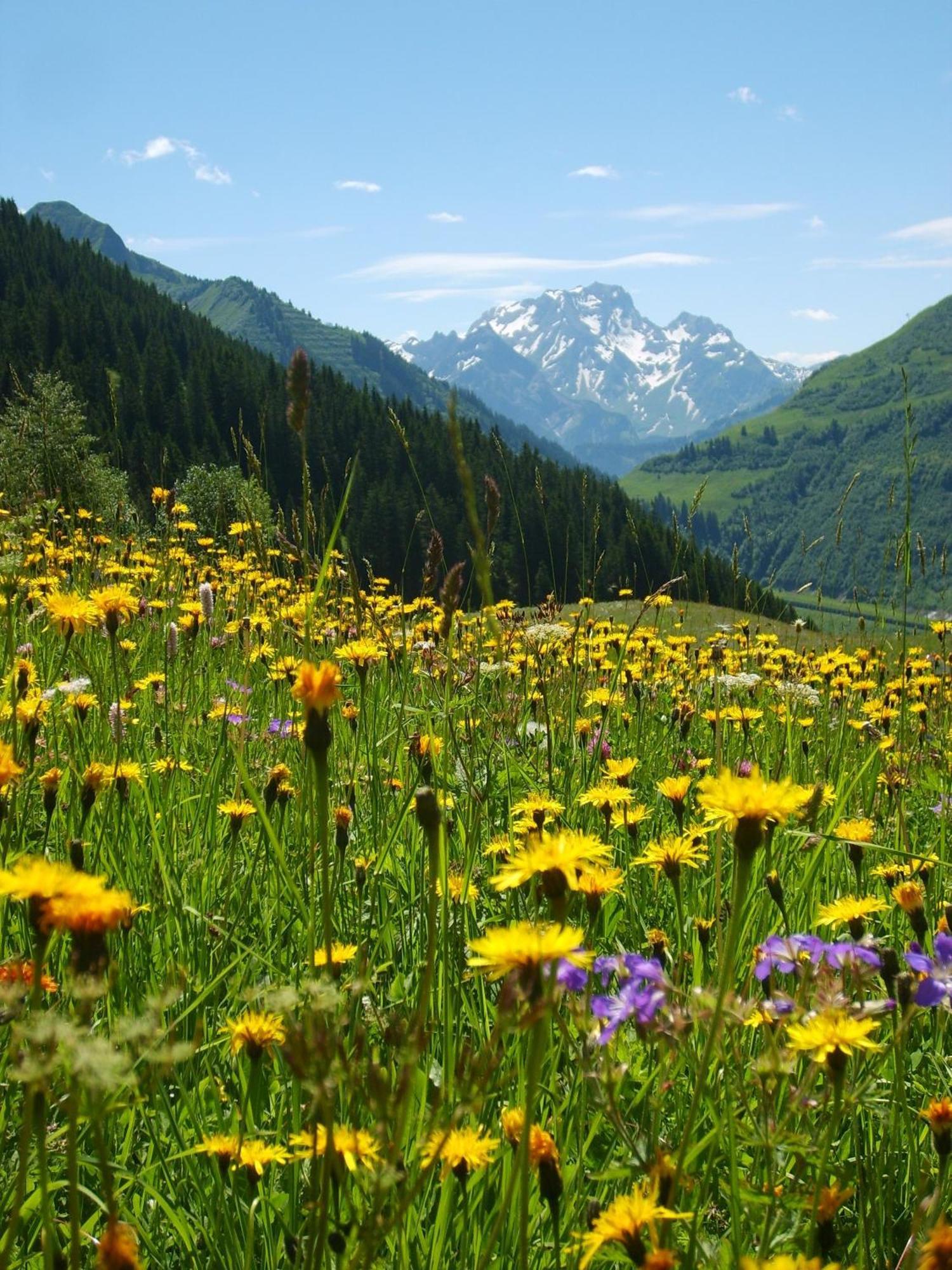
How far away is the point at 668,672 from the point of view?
545 cm

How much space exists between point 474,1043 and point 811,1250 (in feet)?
2.87

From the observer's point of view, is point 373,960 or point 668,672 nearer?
point 373,960

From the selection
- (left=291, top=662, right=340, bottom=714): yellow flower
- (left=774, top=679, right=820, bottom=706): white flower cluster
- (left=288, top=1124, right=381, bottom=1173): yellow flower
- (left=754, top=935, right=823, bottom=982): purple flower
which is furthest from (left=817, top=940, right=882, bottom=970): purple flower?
(left=774, top=679, right=820, bottom=706): white flower cluster

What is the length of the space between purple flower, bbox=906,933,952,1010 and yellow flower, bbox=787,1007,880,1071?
0.18 meters

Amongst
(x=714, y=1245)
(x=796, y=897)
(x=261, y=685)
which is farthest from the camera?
(x=261, y=685)

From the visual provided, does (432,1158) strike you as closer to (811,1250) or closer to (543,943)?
(543,943)

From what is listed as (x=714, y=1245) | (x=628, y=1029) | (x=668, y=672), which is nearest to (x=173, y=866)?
(x=628, y=1029)

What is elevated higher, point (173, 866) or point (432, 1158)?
point (432, 1158)

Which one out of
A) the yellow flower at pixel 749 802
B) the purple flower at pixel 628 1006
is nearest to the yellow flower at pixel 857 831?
the purple flower at pixel 628 1006

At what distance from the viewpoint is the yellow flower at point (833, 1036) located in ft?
3.48

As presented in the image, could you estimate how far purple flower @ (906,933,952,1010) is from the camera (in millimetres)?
1228

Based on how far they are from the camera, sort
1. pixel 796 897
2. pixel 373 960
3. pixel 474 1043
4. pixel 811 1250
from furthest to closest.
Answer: pixel 796 897, pixel 373 960, pixel 474 1043, pixel 811 1250

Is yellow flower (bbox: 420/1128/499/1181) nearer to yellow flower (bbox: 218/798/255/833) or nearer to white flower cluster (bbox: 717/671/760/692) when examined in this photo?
yellow flower (bbox: 218/798/255/833)

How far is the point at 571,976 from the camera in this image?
3.89 feet
